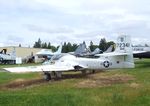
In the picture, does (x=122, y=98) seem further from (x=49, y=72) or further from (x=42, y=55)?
(x=42, y=55)

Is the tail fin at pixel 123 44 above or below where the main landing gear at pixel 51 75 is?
above

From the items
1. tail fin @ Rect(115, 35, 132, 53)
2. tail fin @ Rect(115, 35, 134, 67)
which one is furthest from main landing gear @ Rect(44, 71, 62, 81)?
tail fin @ Rect(115, 35, 132, 53)

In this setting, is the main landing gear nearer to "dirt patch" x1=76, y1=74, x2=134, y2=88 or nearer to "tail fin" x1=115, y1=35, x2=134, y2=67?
"dirt patch" x1=76, y1=74, x2=134, y2=88

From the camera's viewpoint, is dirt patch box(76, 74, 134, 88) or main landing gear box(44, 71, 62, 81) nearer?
dirt patch box(76, 74, 134, 88)

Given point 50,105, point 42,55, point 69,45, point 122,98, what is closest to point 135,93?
point 122,98

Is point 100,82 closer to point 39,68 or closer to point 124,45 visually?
point 39,68

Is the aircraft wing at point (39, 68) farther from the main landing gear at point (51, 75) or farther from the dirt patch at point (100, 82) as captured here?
the dirt patch at point (100, 82)

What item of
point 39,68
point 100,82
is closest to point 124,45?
point 39,68

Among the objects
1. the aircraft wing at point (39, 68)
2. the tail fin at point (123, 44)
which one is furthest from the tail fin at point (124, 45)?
the aircraft wing at point (39, 68)

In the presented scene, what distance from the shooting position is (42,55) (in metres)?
82.4

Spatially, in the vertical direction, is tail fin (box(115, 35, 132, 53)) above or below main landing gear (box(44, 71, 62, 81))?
above

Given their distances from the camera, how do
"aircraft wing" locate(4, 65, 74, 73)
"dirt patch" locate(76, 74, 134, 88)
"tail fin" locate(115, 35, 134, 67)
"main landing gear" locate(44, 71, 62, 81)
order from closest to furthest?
"dirt patch" locate(76, 74, 134, 88) < "aircraft wing" locate(4, 65, 74, 73) < "main landing gear" locate(44, 71, 62, 81) < "tail fin" locate(115, 35, 134, 67)

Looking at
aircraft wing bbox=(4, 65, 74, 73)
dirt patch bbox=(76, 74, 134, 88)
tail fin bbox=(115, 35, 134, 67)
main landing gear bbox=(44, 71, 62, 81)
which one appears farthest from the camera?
tail fin bbox=(115, 35, 134, 67)

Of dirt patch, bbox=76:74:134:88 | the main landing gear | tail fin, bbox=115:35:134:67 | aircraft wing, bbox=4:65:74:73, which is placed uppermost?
tail fin, bbox=115:35:134:67
